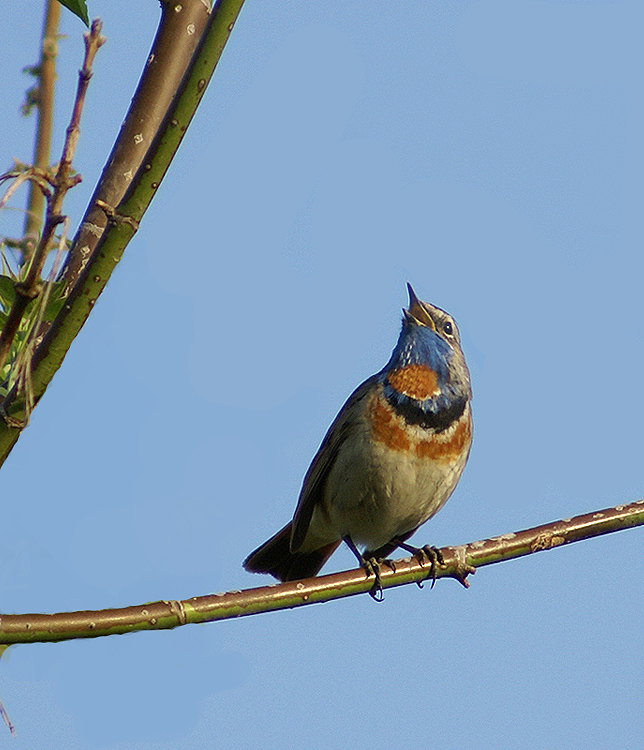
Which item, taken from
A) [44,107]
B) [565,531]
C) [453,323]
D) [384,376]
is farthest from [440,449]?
[44,107]

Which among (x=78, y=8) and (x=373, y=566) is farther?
(x=373, y=566)

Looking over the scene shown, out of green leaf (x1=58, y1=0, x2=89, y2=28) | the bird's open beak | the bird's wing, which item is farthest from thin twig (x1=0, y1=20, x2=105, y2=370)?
the bird's open beak

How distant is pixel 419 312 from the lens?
6551 mm

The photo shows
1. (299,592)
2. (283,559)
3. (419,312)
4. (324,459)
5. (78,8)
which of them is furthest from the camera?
(283,559)

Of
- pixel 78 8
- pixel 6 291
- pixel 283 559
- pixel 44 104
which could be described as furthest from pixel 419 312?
pixel 78 8

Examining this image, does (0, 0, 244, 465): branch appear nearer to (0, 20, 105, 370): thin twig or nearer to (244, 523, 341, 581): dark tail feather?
(0, 20, 105, 370): thin twig

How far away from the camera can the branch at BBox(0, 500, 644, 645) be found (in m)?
2.61

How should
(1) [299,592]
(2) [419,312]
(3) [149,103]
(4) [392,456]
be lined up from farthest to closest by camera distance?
(2) [419,312], (4) [392,456], (1) [299,592], (3) [149,103]

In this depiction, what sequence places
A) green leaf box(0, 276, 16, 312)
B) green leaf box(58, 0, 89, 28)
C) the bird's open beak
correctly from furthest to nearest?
the bird's open beak
green leaf box(0, 276, 16, 312)
green leaf box(58, 0, 89, 28)

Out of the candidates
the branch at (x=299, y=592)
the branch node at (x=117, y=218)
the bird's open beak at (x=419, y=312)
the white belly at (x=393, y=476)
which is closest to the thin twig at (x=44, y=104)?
the branch node at (x=117, y=218)

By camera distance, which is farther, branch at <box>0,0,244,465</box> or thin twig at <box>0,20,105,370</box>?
branch at <box>0,0,244,465</box>

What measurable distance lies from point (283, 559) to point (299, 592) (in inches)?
137

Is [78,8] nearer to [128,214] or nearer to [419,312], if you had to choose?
[128,214]

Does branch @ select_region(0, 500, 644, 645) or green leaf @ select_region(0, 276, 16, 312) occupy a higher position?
green leaf @ select_region(0, 276, 16, 312)
